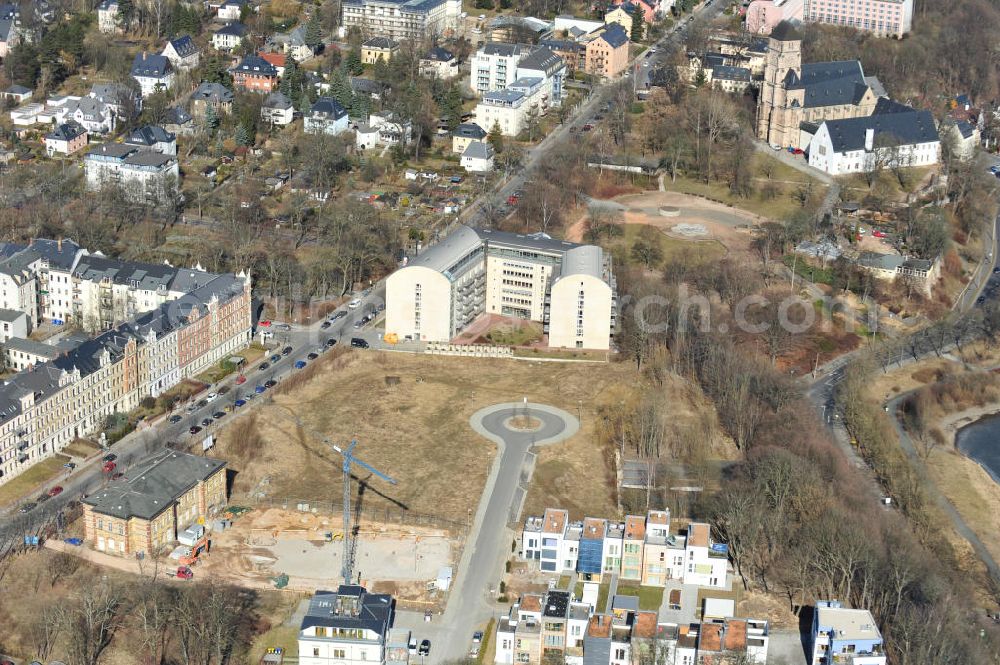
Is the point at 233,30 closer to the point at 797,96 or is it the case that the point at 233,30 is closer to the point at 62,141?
the point at 62,141

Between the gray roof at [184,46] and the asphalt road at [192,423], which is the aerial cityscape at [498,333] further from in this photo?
the gray roof at [184,46]

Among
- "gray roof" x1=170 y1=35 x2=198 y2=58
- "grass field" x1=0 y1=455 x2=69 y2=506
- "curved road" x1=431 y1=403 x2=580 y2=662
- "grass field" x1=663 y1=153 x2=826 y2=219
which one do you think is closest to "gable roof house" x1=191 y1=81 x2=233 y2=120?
"gray roof" x1=170 y1=35 x2=198 y2=58

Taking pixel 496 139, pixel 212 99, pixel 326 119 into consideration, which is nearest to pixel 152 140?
pixel 212 99

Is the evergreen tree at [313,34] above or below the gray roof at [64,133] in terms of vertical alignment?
above

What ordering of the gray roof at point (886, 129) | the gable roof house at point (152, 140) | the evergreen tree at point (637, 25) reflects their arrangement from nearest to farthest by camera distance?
the gable roof house at point (152, 140), the gray roof at point (886, 129), the evergreen tree at point (637, 25)

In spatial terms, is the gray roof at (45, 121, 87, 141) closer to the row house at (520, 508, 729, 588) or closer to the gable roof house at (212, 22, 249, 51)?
the gable roof house at (212, 22, 249, 51)

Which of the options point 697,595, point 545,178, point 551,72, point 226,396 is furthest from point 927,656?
point 551,72

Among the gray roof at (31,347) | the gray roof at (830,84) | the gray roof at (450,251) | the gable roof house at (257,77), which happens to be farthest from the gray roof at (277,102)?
the gray roof at (31,347)
